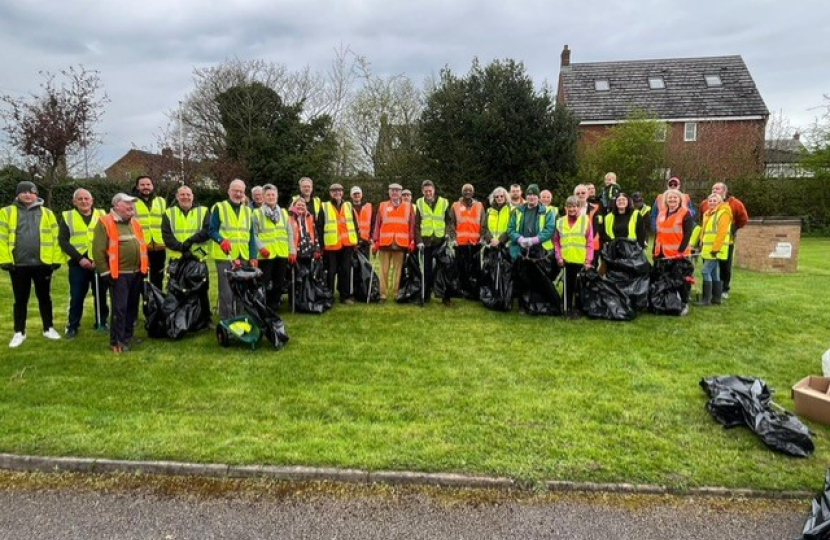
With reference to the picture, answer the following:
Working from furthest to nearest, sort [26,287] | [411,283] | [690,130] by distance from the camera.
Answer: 1. [690,130]
2. [411,283]
3. [26,287]

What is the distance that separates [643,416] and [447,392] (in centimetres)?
156

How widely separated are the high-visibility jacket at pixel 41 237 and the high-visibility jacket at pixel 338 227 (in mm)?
3333

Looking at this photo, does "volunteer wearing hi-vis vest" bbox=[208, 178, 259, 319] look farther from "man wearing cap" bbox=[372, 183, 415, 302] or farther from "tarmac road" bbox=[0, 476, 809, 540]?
"tarmac road" bbox=[0, 476, 809, 540]

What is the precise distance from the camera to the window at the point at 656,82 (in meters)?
29.2

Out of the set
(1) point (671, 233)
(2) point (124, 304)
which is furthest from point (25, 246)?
(1) point (671, 233)

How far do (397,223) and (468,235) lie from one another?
109 cm

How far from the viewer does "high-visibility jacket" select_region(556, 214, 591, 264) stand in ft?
23.1

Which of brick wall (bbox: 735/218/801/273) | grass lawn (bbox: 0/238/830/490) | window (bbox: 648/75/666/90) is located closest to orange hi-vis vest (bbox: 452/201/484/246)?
grass lawn (bbox: 0/238/830/490)

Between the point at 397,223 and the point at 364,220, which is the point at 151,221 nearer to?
the point at 364,220

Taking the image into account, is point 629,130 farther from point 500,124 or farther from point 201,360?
point 201,360

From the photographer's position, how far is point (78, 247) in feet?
20.6

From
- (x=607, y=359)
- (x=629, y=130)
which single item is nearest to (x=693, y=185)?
(x=629, y=130)

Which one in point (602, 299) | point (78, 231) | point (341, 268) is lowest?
point (602, 299)

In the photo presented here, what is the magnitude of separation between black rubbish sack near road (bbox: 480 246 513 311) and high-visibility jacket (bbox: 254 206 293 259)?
2.90m
